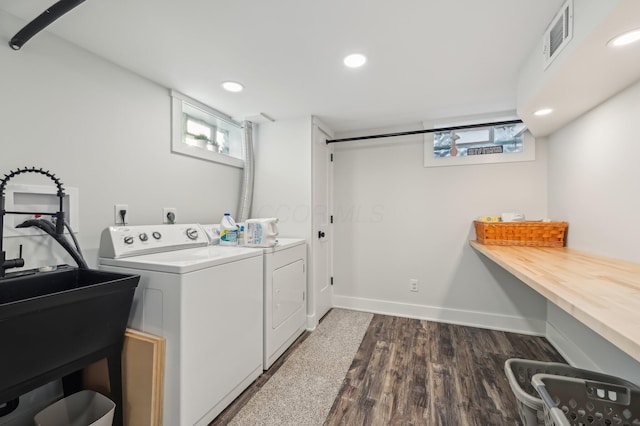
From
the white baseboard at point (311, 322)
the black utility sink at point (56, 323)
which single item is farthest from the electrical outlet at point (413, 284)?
the black utility sink at point (56, 323)

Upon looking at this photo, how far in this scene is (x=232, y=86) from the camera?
2055 millimetres

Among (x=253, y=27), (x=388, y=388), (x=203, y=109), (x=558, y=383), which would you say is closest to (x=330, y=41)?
(x=253, y=27)

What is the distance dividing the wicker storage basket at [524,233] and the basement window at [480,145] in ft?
2.38

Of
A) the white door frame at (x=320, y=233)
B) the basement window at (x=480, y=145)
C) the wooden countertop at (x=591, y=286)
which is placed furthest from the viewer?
the white door frame at (x=320, y=233)

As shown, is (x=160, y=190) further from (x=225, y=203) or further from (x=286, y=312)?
(x=286, y=312)

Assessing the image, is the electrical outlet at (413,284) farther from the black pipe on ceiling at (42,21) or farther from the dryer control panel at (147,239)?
the black pipe on ceiling at (42,21)

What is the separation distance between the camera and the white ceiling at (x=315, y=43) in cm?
128

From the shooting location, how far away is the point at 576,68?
4.31 feet

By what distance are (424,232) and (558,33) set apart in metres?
1.97

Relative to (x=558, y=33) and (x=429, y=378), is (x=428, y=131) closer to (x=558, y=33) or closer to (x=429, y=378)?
(x=558, y=33)

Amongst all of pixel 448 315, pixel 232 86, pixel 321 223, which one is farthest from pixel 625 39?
pixel 448 315

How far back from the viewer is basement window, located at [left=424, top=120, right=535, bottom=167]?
2592 millimetres

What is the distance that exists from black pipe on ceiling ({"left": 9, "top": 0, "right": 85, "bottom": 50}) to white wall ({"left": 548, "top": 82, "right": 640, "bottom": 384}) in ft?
9.18

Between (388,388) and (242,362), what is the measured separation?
0.97 meters
